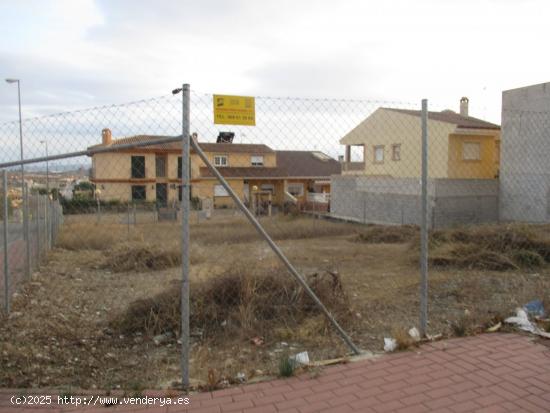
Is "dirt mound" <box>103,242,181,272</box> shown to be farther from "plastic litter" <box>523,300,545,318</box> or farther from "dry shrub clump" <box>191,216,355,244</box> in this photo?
"plastic litter" <box>523,300,545,318</box>

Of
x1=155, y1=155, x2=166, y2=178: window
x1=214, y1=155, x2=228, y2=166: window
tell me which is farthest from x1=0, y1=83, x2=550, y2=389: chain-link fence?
x1=155, y1=155, x2=166, y2=178: window

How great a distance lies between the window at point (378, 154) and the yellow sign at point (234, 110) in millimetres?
25621

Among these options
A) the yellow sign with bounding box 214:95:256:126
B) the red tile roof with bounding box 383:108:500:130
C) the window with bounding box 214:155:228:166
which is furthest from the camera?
the window with bounding box 214:155:228:166

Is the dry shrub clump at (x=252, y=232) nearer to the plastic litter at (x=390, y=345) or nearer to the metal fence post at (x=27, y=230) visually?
the metal fence post at (x=27, y=230)

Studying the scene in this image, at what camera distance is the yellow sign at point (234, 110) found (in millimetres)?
3645

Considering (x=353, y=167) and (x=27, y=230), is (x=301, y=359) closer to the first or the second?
(x=27, y=230)

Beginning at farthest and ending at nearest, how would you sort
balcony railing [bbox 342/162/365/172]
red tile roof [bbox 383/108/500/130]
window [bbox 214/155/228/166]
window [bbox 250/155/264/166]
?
window [bbox 250/155/264/166], window [bbox 214/155/228/166], balcony railing [bbox 342/162/365/172], red tile roof [bbox 383/108/500/130]

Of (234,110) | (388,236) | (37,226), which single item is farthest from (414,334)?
(388,236)

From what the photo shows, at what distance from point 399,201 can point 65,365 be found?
22603mm

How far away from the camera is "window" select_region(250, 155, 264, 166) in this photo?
151ft

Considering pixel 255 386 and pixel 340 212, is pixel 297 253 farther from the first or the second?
pixel 340 212

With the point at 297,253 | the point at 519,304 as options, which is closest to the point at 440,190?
the point at 297,253

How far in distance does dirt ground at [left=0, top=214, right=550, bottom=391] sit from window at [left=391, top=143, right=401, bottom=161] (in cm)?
1503

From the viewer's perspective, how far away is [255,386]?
3611 mm
